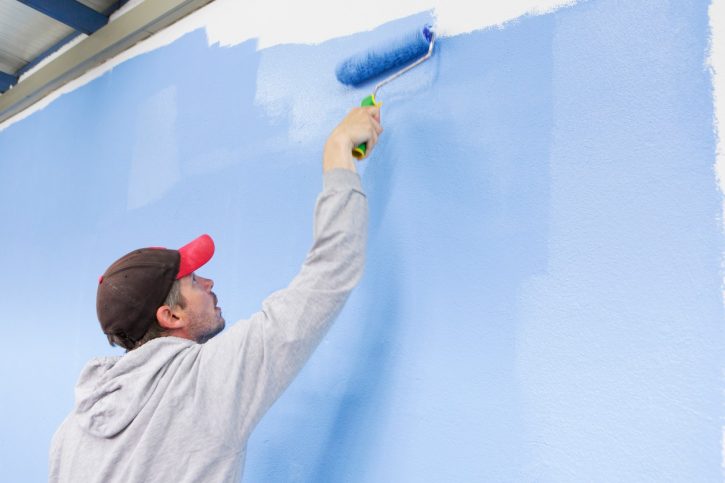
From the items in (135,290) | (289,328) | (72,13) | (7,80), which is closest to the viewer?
(289,328)

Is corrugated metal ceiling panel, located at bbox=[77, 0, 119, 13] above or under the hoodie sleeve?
above

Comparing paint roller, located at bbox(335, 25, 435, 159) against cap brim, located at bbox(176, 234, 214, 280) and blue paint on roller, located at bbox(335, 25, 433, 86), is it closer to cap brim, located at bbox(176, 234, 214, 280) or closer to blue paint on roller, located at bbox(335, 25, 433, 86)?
blue paint on roller, located at bbox(335, 25, 433, 86)

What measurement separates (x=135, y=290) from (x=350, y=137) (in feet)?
1.36

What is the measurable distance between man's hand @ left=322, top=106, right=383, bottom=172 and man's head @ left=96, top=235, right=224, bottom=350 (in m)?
0.29

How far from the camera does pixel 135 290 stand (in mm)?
930

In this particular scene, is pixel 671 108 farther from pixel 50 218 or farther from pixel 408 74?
pixel 50 218

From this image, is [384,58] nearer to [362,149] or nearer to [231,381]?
[362,149]

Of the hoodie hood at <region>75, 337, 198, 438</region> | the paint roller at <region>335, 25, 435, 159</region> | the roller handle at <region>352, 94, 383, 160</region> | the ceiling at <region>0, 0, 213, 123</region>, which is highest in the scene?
the ceiling at <region>0, 0, 213, 123</region>

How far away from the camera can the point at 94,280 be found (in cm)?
167

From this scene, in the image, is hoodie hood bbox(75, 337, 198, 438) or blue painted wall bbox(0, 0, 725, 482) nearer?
blue painted wall bbox(0, 0, 725, 482)

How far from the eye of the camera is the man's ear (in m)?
0.95

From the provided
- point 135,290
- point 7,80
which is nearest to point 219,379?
point 135,290

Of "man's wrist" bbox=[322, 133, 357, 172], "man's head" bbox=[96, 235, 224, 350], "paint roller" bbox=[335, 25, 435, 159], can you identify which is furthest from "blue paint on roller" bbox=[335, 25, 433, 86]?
"man's head" bbox=[96, 235, 224, 350]

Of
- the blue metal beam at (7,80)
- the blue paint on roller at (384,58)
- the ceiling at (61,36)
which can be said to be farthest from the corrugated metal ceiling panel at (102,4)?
the blue paint on roller at (384,58)
